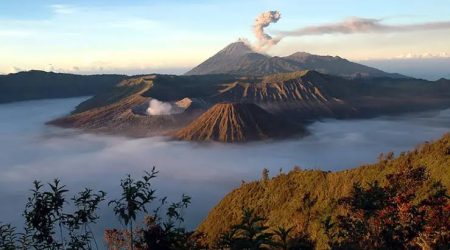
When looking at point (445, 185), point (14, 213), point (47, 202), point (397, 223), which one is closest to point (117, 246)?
point (47, 202)

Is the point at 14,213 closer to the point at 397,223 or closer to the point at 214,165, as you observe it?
the point at 214,165

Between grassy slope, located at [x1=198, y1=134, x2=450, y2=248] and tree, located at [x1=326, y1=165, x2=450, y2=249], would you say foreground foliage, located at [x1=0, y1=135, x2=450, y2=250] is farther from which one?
grassy slope, located at [x1=198, y1=134, x2=450, y2=248]

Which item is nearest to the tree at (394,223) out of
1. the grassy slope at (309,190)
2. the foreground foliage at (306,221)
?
the foreground foliage at (306,221)

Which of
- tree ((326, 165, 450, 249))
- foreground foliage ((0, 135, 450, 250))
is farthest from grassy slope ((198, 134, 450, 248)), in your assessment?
tree ((326, 165, 450, 249))

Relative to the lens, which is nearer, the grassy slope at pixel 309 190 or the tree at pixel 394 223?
the tree at pixel 394 223

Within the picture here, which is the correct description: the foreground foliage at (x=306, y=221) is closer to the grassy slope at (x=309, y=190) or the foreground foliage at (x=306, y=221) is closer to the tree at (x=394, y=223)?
the tree at (x=394, y=223)

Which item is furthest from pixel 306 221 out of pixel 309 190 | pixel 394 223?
pixel 394 223

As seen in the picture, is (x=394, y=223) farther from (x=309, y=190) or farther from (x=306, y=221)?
(x=309, y=190)

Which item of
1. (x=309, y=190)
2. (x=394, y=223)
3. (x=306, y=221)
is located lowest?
(x=306, y=221)
